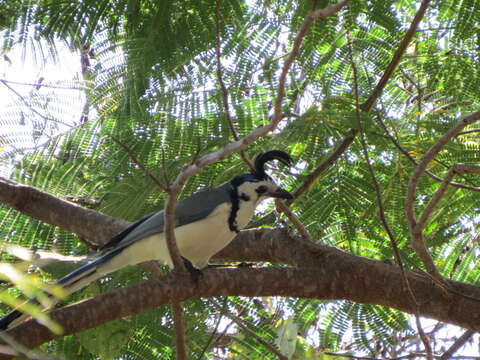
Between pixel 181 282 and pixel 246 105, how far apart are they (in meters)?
1.25

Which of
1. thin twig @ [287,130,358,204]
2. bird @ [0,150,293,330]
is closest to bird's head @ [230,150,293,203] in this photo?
bird @ [0,150,293,330]

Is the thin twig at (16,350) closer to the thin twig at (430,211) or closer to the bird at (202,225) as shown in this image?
the thin twig at (430,211)

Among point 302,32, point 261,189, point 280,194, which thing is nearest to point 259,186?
point 261,189

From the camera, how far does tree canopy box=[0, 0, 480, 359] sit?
12.2 ft

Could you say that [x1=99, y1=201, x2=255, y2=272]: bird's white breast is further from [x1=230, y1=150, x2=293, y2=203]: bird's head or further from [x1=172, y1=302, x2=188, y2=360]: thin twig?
[x1=172, y1=302, x2=188, y2=360]: thin twig

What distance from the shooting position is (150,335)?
14.1ft

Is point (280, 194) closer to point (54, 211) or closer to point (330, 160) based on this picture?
point (330, 160)

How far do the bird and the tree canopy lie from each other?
0.14 metres

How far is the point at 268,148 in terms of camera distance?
383 cm

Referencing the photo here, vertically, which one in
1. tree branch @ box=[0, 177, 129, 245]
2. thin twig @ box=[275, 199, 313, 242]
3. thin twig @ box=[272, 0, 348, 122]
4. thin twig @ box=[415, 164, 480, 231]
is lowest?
tree branch @ box=[0, 177, 129, 245]

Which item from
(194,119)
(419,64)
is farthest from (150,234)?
(419,64)

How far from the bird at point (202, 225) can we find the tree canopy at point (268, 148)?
0.14m

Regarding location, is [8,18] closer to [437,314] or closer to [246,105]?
[246,105]

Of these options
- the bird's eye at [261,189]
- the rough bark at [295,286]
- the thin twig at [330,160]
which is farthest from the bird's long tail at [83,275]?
the thin twig at [330,160]
